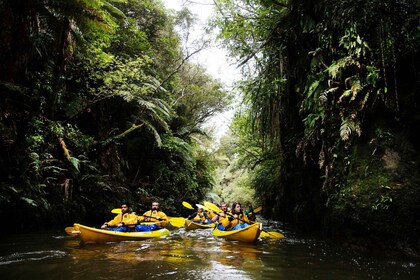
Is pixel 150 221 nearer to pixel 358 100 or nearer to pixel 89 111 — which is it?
pixel 89 111

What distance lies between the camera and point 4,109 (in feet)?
23.7

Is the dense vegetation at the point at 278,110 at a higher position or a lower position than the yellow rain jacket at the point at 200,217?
higher

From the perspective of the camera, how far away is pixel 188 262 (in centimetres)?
531

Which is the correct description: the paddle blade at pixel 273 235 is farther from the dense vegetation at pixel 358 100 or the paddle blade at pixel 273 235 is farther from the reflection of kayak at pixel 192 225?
the reflection of kayak at pixel 192 225

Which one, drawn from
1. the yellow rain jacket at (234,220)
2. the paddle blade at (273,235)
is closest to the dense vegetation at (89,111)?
the yellow rain jacket at (234,220)

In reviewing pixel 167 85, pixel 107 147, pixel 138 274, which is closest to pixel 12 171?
pixel 107 147

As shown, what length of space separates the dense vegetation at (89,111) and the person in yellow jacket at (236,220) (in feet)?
14.6

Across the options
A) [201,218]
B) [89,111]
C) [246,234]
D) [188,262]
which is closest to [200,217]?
[201,218]

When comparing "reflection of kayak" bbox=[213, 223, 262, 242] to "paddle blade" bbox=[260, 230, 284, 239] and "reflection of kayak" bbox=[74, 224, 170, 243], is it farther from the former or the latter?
"reflection of kayak" bbox=[74, 224, 170, 243]

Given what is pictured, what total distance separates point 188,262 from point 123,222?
3.46 metres

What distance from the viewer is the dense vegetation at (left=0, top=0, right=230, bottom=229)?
7.46 meters

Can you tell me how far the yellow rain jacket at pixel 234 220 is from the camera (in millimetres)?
8828

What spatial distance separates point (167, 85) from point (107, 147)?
269 inches

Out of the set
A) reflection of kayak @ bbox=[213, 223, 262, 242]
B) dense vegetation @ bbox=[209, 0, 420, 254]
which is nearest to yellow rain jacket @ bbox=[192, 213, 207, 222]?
reflection of kayak @ bbox=[213, 223, 262, 242]
